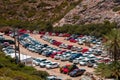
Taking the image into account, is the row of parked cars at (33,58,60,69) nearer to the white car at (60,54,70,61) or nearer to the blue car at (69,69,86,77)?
the white car at (60,54,70,61)

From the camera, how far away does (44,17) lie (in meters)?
166

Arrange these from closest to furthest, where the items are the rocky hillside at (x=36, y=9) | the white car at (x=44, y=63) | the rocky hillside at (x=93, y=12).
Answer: the white car at (x=44, y=63) → the rocky hillside at (x=93, y=12) → the rocky hillside at (x=36, y=9)

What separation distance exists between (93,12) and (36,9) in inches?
1506

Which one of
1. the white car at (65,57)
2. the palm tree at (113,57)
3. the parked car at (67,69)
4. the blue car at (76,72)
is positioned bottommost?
the white car at (65,57)

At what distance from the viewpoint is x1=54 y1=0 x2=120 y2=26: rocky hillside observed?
137250 mm

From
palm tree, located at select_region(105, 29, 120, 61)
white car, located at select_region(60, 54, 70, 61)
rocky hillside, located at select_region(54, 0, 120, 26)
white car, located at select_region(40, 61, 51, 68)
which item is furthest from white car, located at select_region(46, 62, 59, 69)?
rocky hillside, located at select_region(54, 0, 120, 26)

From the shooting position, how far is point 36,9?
177750mm

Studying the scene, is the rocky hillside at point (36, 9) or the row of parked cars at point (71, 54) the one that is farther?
the rocky hillside at point (36, 9)

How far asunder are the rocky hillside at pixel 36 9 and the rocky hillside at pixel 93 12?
694 centimetres

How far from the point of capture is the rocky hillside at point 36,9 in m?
166

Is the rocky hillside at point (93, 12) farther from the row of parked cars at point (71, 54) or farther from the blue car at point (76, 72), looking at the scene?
the blue car at point (76, 72)

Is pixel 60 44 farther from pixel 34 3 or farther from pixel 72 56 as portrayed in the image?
pixel 34 3

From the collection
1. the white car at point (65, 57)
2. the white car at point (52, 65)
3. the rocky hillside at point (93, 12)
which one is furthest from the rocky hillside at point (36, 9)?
the white car at point (52, 65)

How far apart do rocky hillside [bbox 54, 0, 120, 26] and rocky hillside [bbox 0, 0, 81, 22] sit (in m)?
6.94
